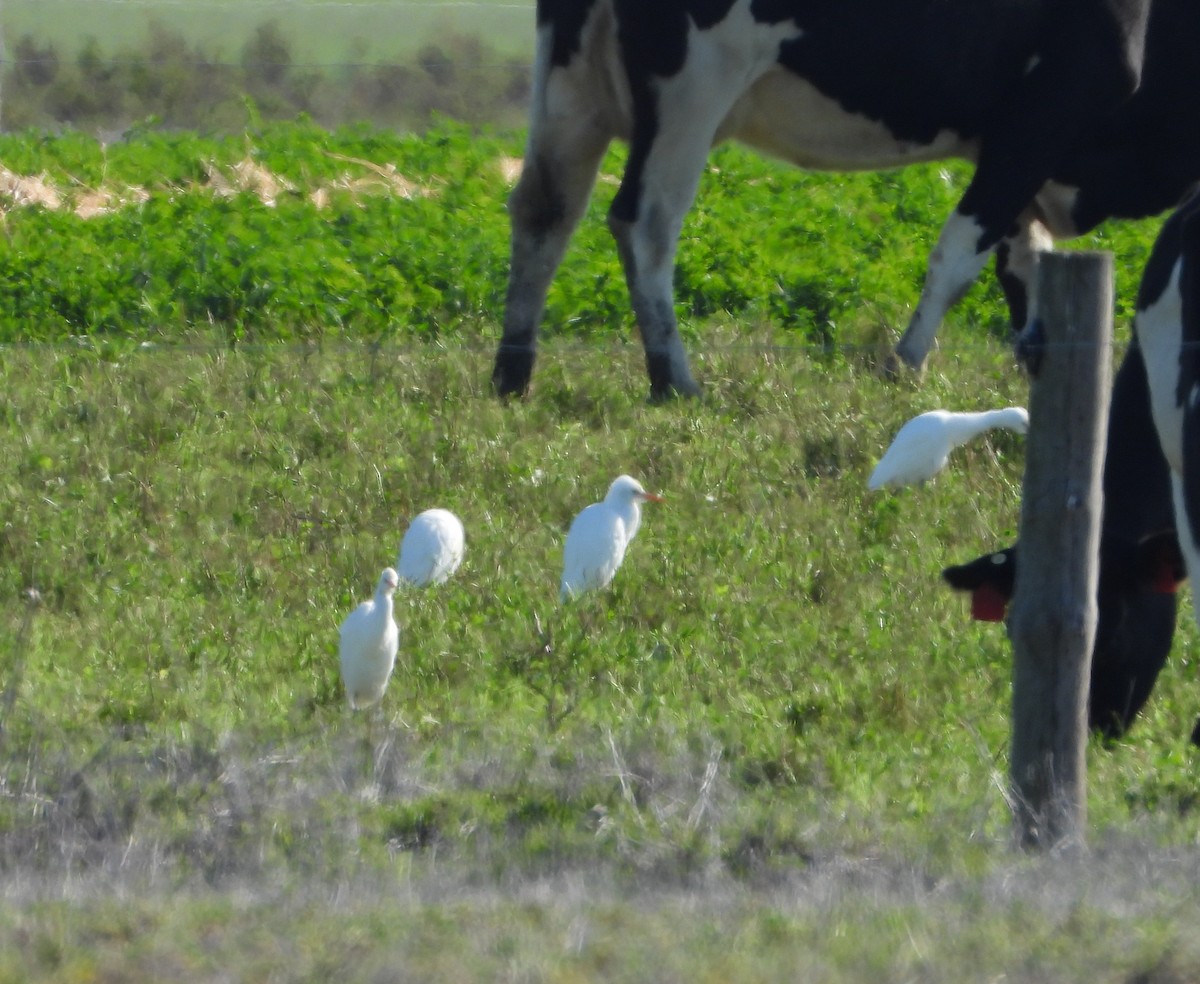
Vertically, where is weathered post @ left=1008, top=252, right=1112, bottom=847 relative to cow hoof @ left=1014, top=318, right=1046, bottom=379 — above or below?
below

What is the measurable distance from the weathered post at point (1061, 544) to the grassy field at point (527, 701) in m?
0.16

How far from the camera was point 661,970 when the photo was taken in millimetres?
3652

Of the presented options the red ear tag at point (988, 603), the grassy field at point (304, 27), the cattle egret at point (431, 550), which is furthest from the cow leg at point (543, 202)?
the grassy field at point (304, 27)

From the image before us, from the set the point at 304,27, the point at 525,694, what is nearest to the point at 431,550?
the point at 525,694

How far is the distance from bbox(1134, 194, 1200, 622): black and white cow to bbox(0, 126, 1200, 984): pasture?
78cm

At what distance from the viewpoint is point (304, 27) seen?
4688 cm

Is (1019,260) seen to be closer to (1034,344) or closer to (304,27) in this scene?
(1034,344)

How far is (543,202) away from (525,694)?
4074mm

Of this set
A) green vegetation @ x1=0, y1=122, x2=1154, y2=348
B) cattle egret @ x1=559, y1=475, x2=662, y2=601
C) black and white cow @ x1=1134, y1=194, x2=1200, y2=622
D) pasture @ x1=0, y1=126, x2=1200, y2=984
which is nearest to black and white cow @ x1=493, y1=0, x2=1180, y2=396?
pasture @ x1=0, y1=126, x2=1200, y2=984

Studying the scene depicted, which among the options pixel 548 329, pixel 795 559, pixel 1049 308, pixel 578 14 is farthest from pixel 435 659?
pixel 548 329

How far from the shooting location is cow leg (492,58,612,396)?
955 cm

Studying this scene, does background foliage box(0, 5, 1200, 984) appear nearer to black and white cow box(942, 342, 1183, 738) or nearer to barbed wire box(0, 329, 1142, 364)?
barbed wire box(0, 329, 1142, 364)

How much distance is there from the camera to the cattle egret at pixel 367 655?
5.94 metres

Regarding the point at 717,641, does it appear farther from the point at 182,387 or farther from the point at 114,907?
the point at 182,387
